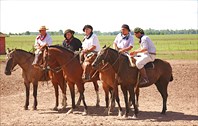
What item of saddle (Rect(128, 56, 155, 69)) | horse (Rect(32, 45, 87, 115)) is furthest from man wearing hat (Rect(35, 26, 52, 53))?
saddle (Rect(128, 56, 155, 69))

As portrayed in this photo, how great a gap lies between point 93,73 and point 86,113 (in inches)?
51.4

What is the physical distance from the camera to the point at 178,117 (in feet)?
42.0

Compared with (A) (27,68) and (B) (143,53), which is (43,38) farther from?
(B) (143,53)

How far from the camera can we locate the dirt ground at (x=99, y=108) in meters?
11.7

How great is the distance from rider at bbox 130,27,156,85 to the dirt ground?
4.42 feet

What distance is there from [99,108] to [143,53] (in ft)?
9.97

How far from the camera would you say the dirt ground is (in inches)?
462

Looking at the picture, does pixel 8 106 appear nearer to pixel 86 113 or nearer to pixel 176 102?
pixel 86 113

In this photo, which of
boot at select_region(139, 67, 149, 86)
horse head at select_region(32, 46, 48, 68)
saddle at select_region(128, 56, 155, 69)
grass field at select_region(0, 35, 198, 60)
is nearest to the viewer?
saddle at select_region(128, 56, 155, 69)

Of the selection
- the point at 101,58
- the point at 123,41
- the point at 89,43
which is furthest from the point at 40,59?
the point at 123,41

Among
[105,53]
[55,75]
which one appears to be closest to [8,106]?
[55,75]

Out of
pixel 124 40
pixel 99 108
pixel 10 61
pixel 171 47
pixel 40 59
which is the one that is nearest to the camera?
pixel 124 40

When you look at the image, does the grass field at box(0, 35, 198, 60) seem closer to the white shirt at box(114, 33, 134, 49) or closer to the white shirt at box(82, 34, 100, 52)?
the white shirt at box(114, 33, 134, 49)

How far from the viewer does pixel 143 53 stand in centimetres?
1250
